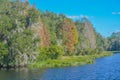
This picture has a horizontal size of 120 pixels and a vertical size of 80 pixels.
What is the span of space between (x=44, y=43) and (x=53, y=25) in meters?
39.6

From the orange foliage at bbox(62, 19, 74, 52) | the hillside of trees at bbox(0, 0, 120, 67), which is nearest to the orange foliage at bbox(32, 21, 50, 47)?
the hillside of trees at bbox(0, 0, 120, 67)

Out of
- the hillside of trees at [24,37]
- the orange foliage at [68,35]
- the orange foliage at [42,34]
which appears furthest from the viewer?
the orange foliage at [68,35]

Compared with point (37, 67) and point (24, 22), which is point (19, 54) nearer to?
point (37, 67)

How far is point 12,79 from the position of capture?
275 ft

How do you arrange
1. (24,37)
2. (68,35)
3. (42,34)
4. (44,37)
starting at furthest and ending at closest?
(68,35) → (44,37) → (42,34) → (24,37)

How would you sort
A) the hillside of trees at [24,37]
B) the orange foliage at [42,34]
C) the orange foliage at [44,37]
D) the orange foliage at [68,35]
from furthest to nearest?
the orange foliage at [68,35], the orange foliage at [44,37], the orange foliage at [42,34], the hillside of trees at [24,37]

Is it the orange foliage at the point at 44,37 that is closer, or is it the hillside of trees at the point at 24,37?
the hillside of trees at the point at 24,37

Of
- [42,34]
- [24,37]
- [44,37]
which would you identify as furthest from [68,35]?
[24,37]

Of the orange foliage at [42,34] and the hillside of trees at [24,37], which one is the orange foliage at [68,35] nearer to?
the hillside of trees at [24,37]

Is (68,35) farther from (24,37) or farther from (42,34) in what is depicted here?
(24,37)

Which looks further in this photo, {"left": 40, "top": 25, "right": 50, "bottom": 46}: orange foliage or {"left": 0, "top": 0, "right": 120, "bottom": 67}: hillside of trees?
{"left": 40, "top": 25, "right": 50, "bottom": 46}: orange foliage

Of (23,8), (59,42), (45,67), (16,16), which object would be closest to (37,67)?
(45,67)

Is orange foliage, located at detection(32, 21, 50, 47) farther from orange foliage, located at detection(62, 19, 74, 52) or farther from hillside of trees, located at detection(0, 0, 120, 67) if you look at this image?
orange foliage, located at detection(62, 19, 74, 52)

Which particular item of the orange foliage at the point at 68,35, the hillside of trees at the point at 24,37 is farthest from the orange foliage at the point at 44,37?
the orange foliage at the point at 68,35
